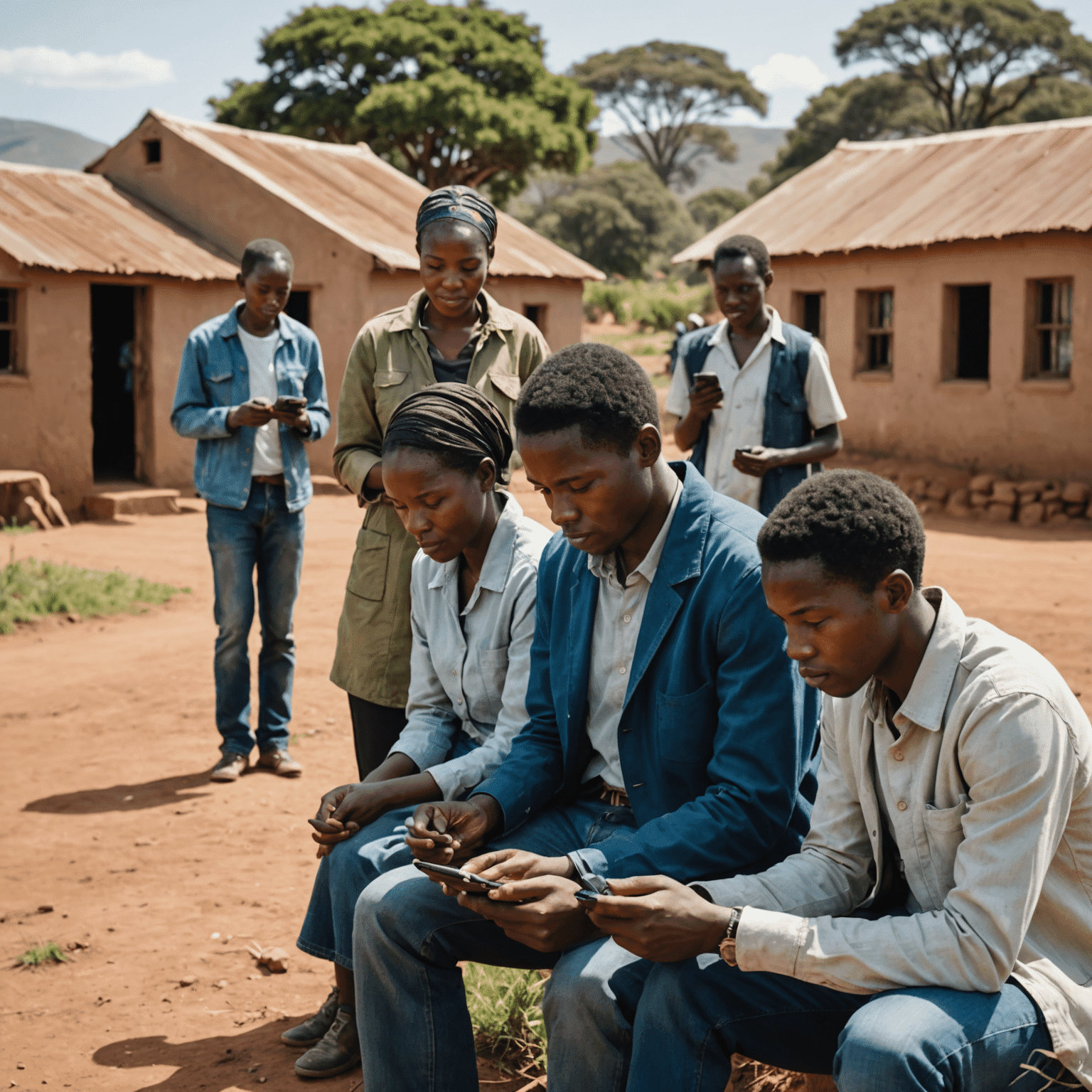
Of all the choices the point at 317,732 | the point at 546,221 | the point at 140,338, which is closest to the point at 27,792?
the point at 317,732

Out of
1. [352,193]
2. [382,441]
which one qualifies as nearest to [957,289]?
[352,193]

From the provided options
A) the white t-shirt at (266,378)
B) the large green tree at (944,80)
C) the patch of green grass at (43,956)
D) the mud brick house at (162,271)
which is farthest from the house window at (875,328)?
the large green tree at (944,80)

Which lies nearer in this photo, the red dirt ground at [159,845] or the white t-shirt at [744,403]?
the red dirt ground at [159,845]

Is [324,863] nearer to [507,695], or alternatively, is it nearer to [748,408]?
[507,695]

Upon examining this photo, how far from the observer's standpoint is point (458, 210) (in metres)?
3.78

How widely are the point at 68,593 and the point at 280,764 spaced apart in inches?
158

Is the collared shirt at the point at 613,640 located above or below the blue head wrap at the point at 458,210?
below

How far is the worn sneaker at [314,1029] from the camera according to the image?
337 cm

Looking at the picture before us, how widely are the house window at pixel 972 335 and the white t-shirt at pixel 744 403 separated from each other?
1039 centimetres

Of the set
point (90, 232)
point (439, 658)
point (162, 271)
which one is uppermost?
point (90, 232)

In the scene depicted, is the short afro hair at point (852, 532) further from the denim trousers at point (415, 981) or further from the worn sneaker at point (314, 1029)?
the worn sneaker at point (314, 1029)

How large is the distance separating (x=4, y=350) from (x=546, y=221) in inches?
1217

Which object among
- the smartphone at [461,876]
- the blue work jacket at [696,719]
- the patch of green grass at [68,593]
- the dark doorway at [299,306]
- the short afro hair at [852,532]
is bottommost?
the patch of green grass at [68,593]

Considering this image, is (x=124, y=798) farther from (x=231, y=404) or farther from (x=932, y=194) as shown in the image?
(x=932, y=194)
